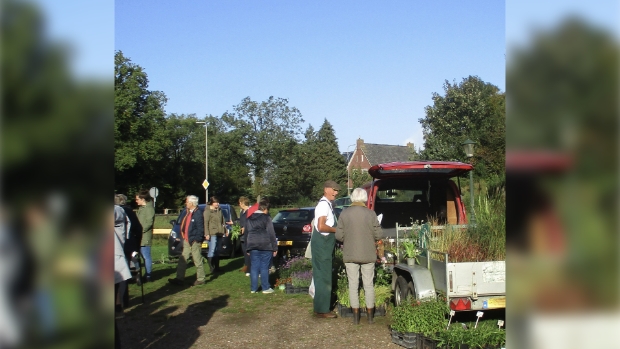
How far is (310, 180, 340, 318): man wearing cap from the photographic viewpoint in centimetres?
876

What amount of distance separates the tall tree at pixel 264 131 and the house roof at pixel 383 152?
63.6 feet

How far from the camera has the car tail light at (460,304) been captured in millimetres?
7074

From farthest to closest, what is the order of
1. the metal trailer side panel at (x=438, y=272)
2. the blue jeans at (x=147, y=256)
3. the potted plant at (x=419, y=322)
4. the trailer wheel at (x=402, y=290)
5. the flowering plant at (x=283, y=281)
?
the blue jeans at (x=147, y=256) → the flowering plant at (x=283, y=281) → the trailer wheel at (x=402, y=290) → the metal trailer side panel at (x=438, y=272) → the potted plant at (x=419, y=322)

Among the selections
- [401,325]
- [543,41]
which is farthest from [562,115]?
[401,325]

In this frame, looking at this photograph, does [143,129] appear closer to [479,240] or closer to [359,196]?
[359,196]

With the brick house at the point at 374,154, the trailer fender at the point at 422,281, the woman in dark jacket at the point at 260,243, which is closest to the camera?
the trailer fender at the point at 422,281

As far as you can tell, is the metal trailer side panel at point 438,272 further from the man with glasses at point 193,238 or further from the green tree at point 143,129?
the green tree at point 143,129

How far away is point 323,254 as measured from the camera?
890 cm

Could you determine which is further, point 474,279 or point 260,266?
point 260,266

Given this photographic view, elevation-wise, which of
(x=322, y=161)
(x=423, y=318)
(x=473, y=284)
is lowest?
(x=423, y=318)

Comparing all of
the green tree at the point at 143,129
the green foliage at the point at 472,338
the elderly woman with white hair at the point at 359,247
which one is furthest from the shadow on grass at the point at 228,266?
the green tree at the point at 143,129

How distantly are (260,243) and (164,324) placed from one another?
2795mm

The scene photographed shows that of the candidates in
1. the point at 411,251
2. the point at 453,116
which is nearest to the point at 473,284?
the point at 411,251


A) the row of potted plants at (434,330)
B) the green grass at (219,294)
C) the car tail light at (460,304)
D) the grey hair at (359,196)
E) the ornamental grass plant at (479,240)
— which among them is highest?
the grey hair at (359,196)
